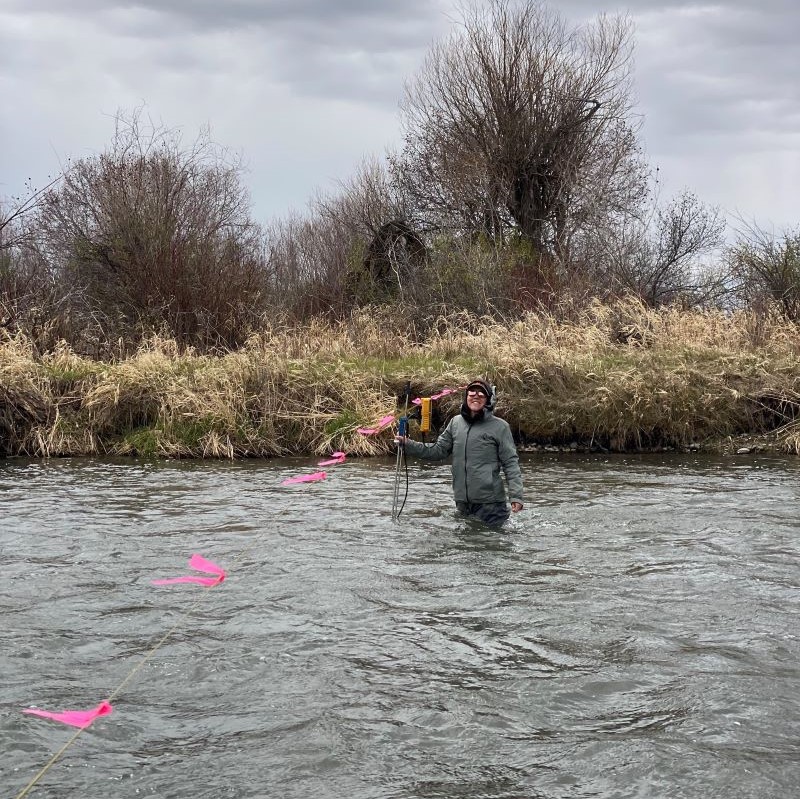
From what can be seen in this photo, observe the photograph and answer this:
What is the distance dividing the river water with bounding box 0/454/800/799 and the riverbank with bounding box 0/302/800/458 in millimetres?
4809

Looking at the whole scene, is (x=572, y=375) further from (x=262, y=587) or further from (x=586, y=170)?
(x=586, y=170)

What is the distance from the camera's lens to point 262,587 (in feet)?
25.6

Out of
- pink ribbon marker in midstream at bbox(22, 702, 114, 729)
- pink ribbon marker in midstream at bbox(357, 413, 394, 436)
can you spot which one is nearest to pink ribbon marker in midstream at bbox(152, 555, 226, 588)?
pink ribbon marker in midstream at bbox(22, 702, 114, 729)

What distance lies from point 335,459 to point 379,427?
0.86 metres

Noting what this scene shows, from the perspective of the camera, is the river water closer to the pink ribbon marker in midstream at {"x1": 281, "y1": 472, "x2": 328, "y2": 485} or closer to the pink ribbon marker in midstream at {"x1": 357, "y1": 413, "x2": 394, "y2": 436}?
the pink ribbon marker in midstream at {"x1": 281, "y1": 472, "x2": 328, "y2": 485}

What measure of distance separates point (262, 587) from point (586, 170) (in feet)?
79.6

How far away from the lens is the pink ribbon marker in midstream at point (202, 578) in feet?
26.1

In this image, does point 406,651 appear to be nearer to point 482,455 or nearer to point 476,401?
point 482,455

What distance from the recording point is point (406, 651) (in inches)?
244

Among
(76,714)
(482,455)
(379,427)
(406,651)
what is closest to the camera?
(76,714)

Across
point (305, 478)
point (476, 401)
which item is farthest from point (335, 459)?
point (476, 401)

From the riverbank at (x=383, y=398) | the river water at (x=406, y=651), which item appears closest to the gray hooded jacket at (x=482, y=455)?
the river water at (x=406, y=651)

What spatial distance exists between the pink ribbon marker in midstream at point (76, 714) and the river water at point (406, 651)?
0.07m

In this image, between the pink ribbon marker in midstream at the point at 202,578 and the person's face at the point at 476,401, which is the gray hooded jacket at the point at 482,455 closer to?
the person's face at the point at 476,401
